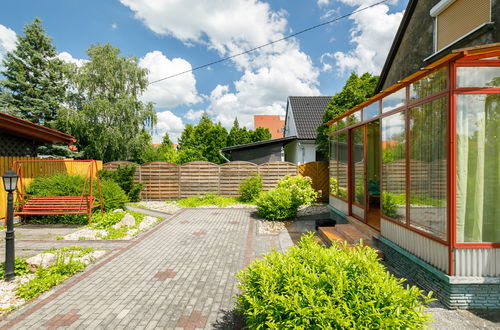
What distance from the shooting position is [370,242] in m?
5.26

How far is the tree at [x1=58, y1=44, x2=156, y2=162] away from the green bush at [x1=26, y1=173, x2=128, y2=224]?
10068 mm

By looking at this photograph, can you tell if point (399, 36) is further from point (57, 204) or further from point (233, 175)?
point (57, 204)

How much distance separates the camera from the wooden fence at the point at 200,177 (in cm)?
1368

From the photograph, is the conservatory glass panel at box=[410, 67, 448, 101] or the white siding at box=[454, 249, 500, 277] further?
the conservatory glass panel at box=[410, 67, 448, 101]

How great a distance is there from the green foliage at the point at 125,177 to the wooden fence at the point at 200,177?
0.90 metres

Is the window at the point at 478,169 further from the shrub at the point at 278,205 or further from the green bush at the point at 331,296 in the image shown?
the shrub at the point at 278,205

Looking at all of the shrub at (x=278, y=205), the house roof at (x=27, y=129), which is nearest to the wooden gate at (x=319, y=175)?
the shrub at (x=278, y=205)

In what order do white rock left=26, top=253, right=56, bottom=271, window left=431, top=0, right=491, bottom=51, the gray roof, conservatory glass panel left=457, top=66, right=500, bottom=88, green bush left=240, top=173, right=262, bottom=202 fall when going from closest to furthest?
conservatory glass panel left=457, top=66, right=500, bottom=88
white rock left=26, top=253, right=56, bottom=271
window left=431, top=0, right=491, bottom=51
green bush left=240, top=173, right=262, bottom=202
the gray roof

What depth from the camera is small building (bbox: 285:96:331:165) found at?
17922 millimetres

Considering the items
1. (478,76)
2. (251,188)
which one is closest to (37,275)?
(478,76)

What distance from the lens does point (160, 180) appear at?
14.1m

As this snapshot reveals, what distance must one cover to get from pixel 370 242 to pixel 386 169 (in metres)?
1.52

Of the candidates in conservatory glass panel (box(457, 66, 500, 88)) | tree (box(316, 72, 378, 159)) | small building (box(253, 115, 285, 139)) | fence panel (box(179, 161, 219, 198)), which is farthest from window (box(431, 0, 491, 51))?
small building (box(253, 115, 285, 139))

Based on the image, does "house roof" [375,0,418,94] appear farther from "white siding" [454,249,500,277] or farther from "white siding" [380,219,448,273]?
"white siding" [454,249,500,277]
